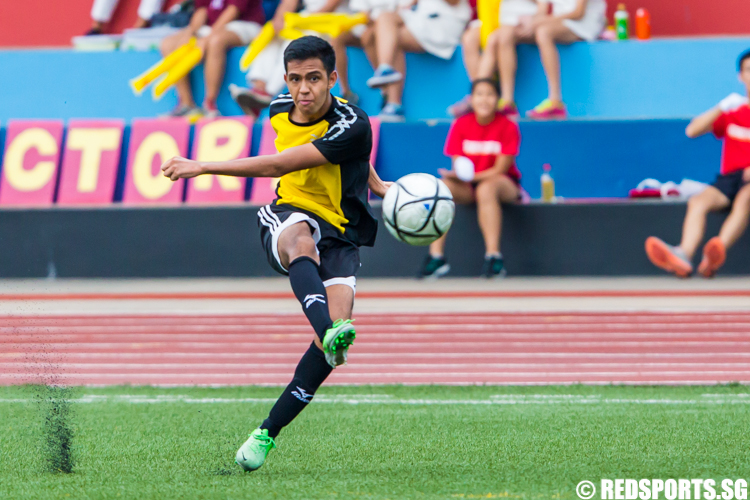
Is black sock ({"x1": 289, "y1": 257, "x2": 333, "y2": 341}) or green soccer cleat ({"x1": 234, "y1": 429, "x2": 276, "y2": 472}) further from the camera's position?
green soccer cleat ({"x1": 234, "y1": 429, "x2": 276, "y2": 472})

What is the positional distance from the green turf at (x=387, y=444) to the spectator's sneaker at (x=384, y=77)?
17.1ft

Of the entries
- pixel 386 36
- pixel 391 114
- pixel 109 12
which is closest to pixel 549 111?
pixel 391 114

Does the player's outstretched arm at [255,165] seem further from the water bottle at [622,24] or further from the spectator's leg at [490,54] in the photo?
the water bottle at [622,24]

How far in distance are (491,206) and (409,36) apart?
268 centimetres

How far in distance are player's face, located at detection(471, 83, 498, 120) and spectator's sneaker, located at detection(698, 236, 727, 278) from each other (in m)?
2.38

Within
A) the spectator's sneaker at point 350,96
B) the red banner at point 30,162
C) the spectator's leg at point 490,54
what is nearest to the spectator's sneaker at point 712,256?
the spectator's leg at point 490,54

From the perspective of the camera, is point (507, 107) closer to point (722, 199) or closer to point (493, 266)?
point (493, 266)

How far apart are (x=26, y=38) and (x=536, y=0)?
780 cm

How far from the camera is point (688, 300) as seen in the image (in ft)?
28.5

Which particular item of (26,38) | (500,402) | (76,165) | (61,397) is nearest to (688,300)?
(500,402)

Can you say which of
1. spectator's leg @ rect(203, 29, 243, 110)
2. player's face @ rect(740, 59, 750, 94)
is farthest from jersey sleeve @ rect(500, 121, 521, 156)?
spectator's leg @ rect(203, 29, 243, 110)

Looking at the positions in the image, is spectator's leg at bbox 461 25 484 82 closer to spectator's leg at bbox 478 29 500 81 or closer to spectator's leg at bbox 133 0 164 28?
spectator's leg at bbox 478 29 500 81

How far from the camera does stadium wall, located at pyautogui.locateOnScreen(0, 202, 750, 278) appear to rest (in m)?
10.4

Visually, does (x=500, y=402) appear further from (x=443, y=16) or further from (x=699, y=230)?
(x=443, y=16)
